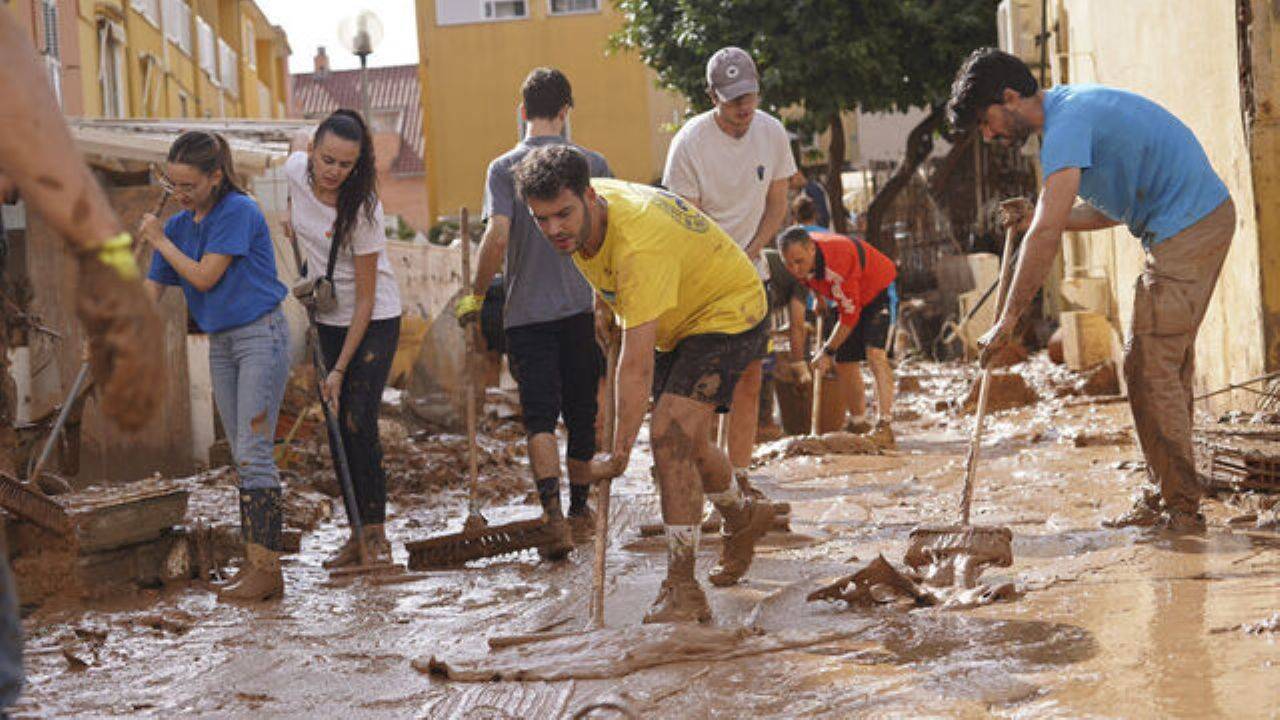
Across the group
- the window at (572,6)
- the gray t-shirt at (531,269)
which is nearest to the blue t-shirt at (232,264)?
the gray t-shirt at (531,269)

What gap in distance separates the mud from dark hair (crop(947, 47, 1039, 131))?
3.88 metres

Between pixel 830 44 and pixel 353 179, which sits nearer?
pixel 353 179

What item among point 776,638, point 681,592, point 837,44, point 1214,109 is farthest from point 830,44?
point 776,638

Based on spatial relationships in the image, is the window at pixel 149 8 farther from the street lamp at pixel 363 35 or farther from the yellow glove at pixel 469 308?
the yellow glove at pixel 469 308

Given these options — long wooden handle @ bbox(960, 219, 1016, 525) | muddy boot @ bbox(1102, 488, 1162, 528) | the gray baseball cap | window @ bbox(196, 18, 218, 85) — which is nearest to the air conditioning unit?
the gray baseball cap

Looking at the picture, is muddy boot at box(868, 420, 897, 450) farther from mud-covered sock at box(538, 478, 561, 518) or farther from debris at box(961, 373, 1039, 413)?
mud-covered sock at box(538, 478, 561, 518)

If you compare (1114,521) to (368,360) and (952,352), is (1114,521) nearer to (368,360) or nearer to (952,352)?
(368,360)

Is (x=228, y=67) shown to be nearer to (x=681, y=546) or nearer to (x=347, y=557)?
(x=347, y=557)

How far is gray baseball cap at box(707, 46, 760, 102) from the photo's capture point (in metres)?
6.78

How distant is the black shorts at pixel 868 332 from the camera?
31.3 feet

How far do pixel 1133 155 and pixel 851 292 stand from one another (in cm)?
403

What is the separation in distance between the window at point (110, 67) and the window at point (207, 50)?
6583 millimetres

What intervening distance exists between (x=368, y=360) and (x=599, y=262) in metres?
2.00

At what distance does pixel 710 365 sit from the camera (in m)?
4.81
